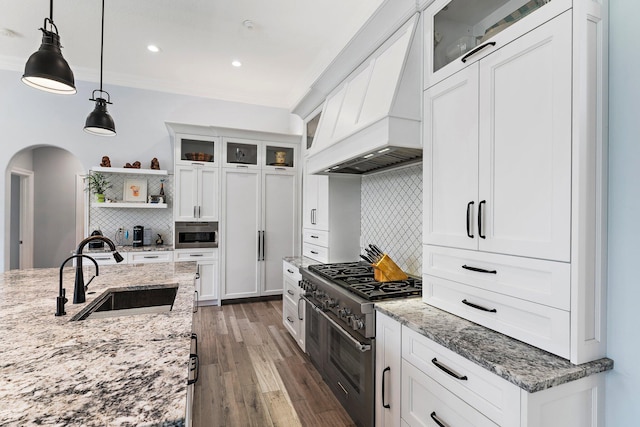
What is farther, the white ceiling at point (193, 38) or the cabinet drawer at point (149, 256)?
the cabinet drawer at point (149, 256)

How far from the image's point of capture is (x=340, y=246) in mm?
3215

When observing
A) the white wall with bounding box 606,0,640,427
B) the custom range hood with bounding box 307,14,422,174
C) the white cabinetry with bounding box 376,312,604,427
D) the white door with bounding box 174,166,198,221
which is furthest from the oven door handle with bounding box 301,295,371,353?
the white door with bounding box 174,166,198,221

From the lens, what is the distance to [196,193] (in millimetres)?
4523

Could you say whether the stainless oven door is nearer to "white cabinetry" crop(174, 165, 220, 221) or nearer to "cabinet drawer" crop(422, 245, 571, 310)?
"cabinet drawer" crop(422, 245, 571, 310)

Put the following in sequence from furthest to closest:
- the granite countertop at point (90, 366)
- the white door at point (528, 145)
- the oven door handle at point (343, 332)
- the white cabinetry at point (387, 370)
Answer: the oven door handle at point (343, 332) → the white cabinetry at point (387, 370) → the white door at point (528, 145) → the granite countertop at point (90, 366)


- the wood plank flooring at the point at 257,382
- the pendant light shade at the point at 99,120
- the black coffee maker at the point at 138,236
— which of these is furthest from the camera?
the black coffee maker at the point at 138,236

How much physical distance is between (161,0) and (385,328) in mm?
3462

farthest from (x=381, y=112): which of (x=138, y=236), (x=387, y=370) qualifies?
(x=138, y=236)

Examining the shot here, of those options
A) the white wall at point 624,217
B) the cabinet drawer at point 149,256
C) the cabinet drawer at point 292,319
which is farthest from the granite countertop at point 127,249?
the white wall at point 624,217

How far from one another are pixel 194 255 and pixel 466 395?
13.3ft

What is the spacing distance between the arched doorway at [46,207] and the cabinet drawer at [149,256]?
254 centimetres

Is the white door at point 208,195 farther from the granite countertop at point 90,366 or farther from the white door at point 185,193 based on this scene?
the granite countertop at point 90,366

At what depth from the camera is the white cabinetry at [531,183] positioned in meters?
1.10

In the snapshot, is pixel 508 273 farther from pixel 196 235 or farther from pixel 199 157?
pixel 199 157
